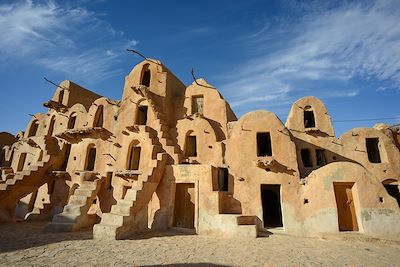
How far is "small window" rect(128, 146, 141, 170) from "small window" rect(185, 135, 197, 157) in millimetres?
4183

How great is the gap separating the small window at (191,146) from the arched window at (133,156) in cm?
414

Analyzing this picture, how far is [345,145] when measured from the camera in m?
17.0

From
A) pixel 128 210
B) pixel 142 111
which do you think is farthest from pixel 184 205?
pixel 142 111

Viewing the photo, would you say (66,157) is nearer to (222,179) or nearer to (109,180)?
(109,180)

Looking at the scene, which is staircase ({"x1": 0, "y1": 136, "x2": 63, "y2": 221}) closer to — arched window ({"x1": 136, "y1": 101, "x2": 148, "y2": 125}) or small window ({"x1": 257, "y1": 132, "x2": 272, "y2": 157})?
arched window ({"x1": 136, "y1": 101, "x2": 148, "y2": 125})

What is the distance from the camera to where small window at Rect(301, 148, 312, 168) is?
1712 centimetres

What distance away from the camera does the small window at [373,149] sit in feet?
57.6

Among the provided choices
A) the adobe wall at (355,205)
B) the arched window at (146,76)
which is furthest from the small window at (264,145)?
the arched window at (146,76)

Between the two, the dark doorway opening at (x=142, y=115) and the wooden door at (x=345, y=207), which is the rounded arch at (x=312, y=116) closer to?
the wooden door at (x=345, y=207)

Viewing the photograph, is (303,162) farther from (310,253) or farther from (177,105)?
(177,105)

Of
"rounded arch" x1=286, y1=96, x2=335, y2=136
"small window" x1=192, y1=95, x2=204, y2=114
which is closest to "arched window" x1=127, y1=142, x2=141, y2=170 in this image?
"small window" x1=192, y1=95, x2=204, y2=114

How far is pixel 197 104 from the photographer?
65.4 ft

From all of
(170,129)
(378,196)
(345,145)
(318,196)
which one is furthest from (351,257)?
(170,129)

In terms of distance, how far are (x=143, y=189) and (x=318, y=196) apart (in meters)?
9.95
